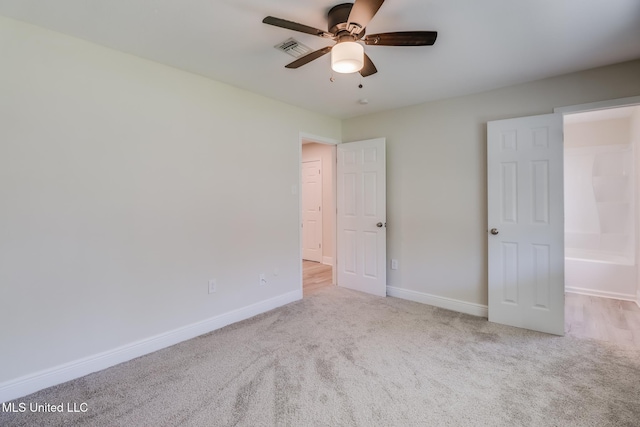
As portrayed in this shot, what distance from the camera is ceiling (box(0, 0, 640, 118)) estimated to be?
1762mm

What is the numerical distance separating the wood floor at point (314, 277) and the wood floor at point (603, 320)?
9.19 ft

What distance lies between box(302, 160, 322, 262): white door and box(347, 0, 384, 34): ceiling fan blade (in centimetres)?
419

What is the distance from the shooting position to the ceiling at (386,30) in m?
1.76

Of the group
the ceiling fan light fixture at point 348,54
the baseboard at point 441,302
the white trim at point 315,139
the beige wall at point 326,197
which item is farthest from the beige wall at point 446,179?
the ceiling fan light fixture at point 348,54

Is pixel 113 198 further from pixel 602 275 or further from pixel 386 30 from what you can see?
pixel 602 275

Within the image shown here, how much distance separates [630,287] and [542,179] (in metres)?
2.28

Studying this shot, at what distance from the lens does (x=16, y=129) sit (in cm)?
188

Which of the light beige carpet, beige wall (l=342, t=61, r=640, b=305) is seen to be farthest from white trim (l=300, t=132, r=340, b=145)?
the light beige carpet

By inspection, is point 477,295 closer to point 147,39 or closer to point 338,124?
point 338,124

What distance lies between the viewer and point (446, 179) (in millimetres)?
3438

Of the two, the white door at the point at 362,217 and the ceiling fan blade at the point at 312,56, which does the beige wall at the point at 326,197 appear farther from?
the ceiling fan blade at the point at 312,56

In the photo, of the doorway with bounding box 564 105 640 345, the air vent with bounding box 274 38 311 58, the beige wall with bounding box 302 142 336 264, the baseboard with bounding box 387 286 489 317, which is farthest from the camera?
the beige wall with bounding box 302 142 336 264

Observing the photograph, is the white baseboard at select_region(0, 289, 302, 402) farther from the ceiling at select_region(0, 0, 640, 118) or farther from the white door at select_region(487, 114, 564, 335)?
the white door at select_region(487, 114, 564, 335)

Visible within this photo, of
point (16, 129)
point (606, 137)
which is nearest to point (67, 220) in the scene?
point (16, 129)
